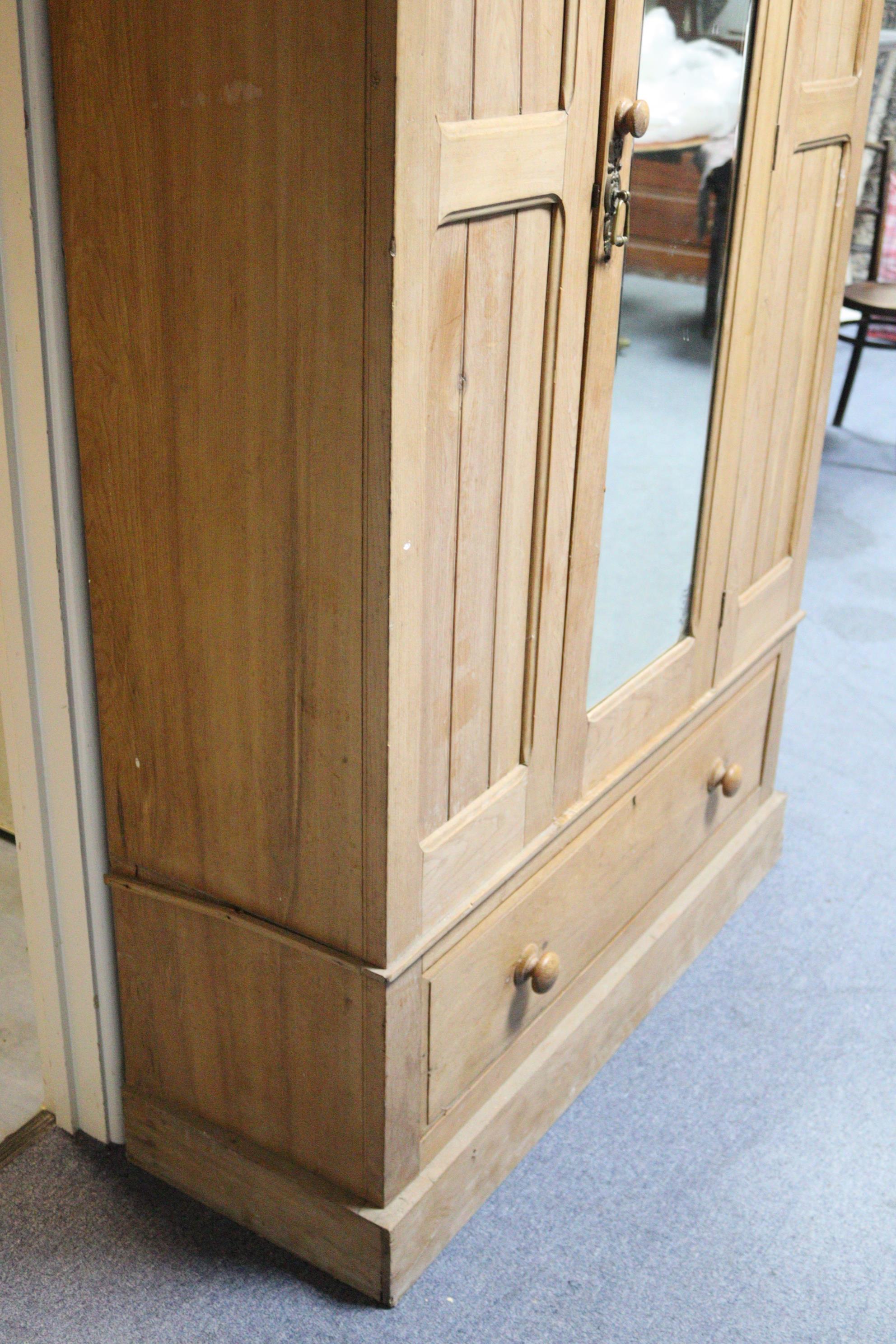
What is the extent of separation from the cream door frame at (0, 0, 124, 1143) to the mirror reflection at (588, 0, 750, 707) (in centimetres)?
59

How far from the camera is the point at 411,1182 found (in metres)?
1.53

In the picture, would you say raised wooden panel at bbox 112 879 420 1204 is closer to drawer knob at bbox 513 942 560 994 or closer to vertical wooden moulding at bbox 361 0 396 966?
vertical wooden moulding at bbox 361 0 396 966

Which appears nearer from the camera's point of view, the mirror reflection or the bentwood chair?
the mirror reflection

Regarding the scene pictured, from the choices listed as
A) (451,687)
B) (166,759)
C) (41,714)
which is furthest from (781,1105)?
(41,714)

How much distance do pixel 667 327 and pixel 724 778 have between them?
2.53 ft

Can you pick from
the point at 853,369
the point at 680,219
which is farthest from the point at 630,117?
the point at 853,369

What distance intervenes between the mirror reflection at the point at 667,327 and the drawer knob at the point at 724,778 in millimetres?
314

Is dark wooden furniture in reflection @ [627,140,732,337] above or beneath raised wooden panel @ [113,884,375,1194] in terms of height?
above

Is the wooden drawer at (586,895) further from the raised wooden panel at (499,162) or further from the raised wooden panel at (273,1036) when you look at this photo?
the raised wooden panel at (499,162)

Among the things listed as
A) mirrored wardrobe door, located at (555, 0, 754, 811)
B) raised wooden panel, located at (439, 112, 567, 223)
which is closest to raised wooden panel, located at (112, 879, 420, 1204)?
mirrored wardrobe door, located at (555, 0, 754, 811)

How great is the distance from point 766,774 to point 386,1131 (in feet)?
3.57

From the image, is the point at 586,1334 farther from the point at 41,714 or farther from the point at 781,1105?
the point at 41,714

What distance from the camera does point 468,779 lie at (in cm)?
144

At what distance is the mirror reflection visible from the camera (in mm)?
1441
